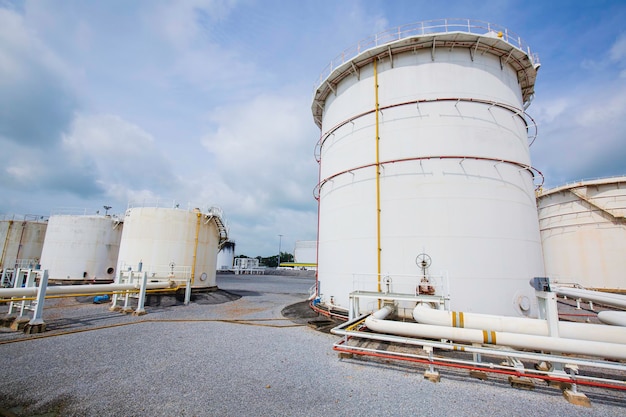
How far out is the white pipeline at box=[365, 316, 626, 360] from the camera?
16.7 ft

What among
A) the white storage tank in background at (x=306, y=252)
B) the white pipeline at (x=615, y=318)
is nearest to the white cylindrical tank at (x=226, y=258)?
the white storage tank in background at (x=306, y=252)

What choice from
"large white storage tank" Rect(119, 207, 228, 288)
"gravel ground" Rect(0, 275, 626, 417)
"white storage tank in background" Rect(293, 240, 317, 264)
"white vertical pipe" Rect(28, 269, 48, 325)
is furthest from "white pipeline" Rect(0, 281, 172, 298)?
"white storage tank in background" Rect(293, 240, 317, 264)

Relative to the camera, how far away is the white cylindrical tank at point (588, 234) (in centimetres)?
2077

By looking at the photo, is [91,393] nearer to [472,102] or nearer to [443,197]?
[443,197]

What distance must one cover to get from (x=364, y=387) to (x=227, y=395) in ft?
8.49

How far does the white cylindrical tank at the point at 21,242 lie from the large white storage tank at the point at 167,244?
17586 millimetres

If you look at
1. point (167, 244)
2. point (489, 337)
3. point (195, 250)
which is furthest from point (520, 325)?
point (167, 244)

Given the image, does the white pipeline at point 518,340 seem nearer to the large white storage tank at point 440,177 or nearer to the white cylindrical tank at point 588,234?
the large white storage tank at point 440,177

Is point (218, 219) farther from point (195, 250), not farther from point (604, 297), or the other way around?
point (604, 297)

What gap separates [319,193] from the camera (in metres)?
14.6

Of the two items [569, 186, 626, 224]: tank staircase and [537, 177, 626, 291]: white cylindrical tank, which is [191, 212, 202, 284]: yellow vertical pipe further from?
[569, 186, 626, 224]: tank staircase

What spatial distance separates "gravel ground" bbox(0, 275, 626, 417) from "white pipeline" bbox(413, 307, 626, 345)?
1.02m

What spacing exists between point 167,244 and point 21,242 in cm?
2160

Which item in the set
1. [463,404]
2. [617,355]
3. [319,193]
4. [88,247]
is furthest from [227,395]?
[88,247]
